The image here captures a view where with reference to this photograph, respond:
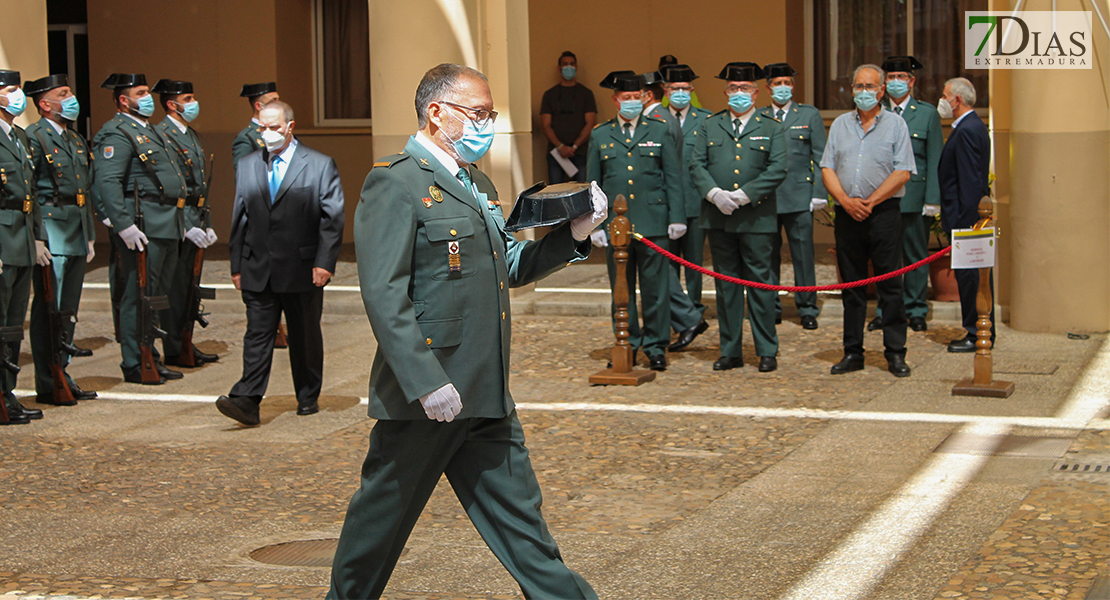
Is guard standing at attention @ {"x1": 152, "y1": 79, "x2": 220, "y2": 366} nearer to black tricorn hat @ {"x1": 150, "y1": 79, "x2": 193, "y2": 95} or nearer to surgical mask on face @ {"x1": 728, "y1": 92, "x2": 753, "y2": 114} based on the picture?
black tricorn hat @ {"x1": 150, "y1": 79, "x2": 193, "y2": 95}

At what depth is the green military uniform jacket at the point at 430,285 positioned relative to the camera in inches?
157

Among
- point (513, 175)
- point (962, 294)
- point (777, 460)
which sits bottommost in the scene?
point (777, 460)

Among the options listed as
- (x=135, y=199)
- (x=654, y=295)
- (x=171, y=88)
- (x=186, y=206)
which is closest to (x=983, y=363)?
(x=654, y=295)

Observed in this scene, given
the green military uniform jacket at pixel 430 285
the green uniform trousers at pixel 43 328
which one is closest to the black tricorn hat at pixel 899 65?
the green uniform trousers at pixel 43 328

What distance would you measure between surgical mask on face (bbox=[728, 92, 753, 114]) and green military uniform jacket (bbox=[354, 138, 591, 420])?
5.42 metres

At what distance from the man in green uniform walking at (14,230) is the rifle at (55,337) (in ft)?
0.46

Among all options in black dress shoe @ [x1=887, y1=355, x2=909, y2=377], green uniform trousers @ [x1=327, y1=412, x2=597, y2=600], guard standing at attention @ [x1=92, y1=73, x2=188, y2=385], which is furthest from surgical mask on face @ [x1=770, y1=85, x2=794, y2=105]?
green uniform trousers @ [x1=327, y1=412, x2=597, y2=600]

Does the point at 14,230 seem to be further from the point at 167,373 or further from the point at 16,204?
the point at 167,373

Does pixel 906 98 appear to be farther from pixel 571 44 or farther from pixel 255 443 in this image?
pixel 571 44

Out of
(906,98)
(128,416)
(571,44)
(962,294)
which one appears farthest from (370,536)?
(571,44)

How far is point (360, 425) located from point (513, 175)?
5240 millimetres

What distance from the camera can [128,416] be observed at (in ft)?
28.0

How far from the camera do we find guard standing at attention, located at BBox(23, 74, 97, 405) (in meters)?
9.18

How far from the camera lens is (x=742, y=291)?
9547mm
